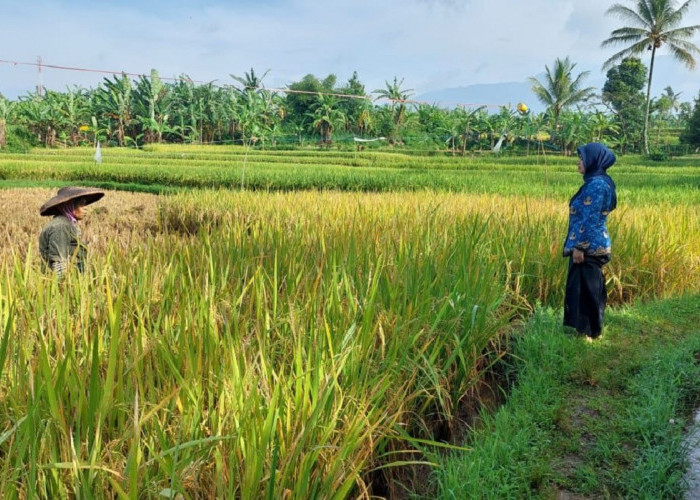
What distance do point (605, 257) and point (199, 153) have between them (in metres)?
22.5

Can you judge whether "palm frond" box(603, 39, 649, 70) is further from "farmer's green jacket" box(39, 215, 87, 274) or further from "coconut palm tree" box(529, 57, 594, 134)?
"farmer's green jacket" box(39, 215, 87, 274)

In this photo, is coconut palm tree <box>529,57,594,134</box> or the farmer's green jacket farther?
coconut palm tree <box>529,57,594,134</box>

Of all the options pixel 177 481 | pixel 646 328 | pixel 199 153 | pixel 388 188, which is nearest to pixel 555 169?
pixel 388 188

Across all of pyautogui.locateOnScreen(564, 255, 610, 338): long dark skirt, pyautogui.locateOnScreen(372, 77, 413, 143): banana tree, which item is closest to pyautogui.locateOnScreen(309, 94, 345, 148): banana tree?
pyautogui.locateOnScreen(372, 77, 413, 143): banana tree

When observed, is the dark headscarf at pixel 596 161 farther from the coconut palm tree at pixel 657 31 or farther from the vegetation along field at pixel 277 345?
the coconut palm tree at pixel 657 31

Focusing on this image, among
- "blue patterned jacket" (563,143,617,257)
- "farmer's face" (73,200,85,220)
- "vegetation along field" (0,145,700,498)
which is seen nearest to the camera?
"vegetation along field" (0,145,700,498)

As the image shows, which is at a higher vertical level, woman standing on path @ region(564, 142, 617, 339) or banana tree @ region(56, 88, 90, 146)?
banana tree @ region(56, 88, 90, 146)

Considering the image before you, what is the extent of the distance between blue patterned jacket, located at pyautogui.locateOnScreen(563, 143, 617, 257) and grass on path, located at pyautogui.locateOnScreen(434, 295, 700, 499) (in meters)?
0.55

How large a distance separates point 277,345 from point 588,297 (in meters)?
2.11

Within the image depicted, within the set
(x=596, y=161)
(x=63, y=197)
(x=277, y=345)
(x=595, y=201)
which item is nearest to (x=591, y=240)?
(x=595, y=201)

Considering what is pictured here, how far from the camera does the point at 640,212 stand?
6168mm

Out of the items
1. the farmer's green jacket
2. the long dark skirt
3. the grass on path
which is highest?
the farmer's green jacket

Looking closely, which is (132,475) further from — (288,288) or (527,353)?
(527,353)

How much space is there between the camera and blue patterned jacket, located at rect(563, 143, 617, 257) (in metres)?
3.43
